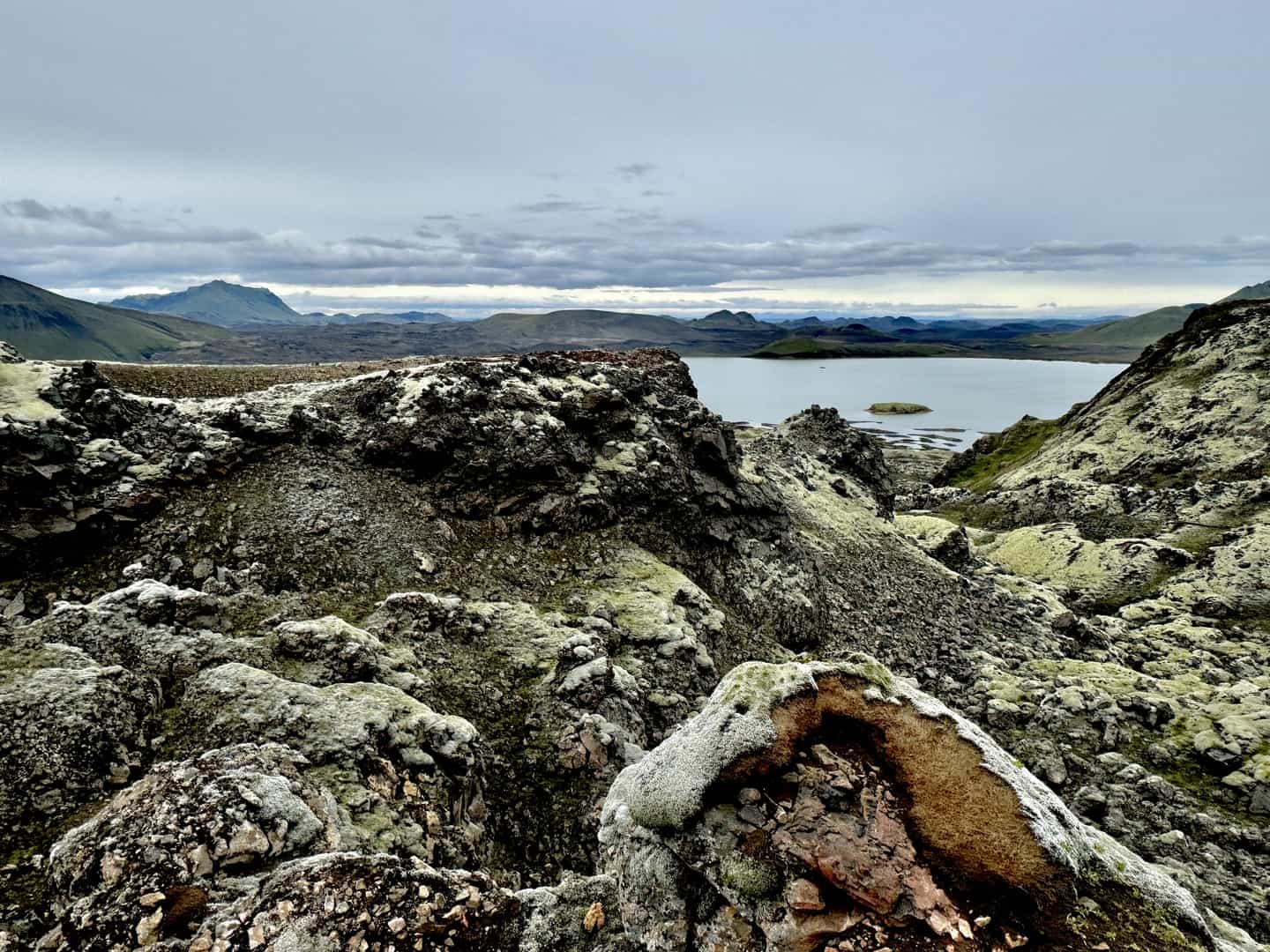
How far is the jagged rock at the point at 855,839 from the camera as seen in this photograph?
8828 millimetres

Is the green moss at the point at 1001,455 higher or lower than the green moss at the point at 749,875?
lower

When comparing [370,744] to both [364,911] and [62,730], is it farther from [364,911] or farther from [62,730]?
[62,730]

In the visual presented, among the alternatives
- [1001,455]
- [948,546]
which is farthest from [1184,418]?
[948,546]

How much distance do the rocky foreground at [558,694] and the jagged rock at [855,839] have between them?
5 cm

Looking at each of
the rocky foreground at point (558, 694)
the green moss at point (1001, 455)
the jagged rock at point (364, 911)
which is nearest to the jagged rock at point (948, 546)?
the rocky foreground at point (558, 694)

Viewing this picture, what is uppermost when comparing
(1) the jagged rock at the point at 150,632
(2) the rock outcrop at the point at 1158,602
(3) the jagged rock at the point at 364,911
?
(1) the jagged rock at the point at 150,632

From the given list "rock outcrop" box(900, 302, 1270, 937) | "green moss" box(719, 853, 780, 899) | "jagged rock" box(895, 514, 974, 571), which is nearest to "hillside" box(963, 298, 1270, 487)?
"rock outcrop" box(900, 302, 1270, 937)

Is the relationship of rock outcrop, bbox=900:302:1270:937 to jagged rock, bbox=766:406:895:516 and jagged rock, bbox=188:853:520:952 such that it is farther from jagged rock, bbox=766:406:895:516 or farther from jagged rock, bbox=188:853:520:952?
jagged rock, bbox=188:853:520:952

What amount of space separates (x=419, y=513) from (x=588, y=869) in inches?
637

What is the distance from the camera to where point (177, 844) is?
10.2 m

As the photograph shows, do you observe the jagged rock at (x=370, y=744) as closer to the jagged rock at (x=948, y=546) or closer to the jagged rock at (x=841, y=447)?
the jagged rock at (x=948, y=546)

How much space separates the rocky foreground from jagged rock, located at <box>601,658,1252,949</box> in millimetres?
54

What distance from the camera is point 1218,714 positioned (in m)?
27.2

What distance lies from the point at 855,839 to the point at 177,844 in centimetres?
1089
